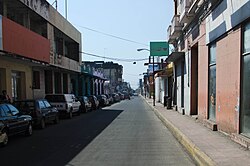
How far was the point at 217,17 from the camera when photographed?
1323cm

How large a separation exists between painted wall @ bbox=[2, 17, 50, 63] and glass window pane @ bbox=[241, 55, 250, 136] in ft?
39.0

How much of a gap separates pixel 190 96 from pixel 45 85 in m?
15.3

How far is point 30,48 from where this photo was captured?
21.2 m

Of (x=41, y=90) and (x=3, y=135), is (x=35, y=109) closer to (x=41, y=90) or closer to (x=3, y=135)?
(x=3, y=135)

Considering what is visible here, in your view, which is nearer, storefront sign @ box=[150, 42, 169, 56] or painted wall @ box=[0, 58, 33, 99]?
painted wall @ box=[0, 58, 33, 99]

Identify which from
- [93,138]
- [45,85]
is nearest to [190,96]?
[93,138]

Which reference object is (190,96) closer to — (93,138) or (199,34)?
(199,34)

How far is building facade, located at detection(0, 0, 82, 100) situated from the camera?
1852 centimetres

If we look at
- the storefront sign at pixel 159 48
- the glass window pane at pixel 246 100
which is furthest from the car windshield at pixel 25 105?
the storefront sign at pixel 159 48

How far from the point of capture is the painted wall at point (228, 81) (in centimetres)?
1067

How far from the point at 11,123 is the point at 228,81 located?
796 centimetres

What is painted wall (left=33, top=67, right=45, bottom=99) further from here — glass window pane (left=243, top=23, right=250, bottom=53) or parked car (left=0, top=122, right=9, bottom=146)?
glass window pane (left=243, top=23, right=250, bottom=53)

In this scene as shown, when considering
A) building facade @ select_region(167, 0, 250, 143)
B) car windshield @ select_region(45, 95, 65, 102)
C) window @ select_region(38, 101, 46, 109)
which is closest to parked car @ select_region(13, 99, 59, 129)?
window @ select_region(38, 101, 46, 109)

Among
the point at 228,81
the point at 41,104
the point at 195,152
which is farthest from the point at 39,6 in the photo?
the point at 195,152
